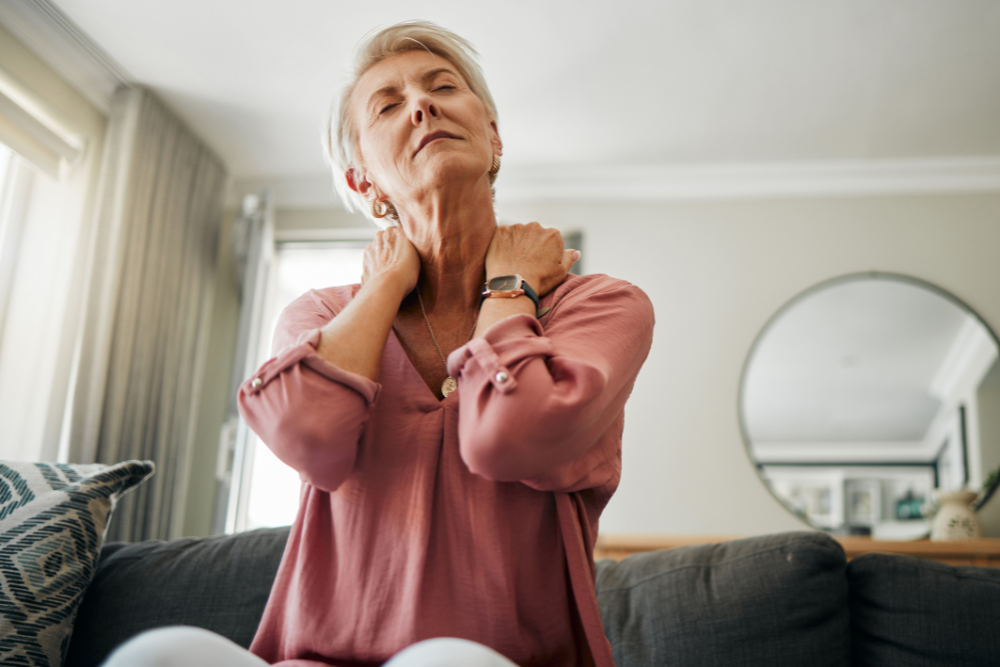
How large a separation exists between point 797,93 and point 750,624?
238 centimetres

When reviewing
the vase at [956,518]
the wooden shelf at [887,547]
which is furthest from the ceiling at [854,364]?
the wooden shelf at [887,547]

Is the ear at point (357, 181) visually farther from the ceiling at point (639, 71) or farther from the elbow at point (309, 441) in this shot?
the ceiling at point (639, 71)

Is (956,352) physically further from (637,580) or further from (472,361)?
(472,361)

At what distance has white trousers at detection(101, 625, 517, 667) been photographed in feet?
1.74

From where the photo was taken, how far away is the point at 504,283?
94 centimetres

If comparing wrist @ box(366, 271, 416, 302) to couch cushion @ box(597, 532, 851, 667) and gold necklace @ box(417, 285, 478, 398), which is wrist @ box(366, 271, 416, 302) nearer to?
gold necklace @ box(417, 285, 478, 398)

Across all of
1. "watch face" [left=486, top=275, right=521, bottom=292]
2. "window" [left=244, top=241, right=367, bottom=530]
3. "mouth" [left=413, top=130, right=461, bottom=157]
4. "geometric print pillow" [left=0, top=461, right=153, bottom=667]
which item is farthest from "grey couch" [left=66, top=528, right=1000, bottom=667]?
"window" [left=244, top=241, right=367, bottom=530]

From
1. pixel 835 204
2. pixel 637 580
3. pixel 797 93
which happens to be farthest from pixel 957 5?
pixel 637 580

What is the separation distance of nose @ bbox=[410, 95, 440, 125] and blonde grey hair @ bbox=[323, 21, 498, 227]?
16cm

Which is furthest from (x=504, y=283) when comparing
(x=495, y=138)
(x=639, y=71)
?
(x=639, y=71)

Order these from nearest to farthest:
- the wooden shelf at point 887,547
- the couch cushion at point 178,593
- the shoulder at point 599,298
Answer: the shoulder at point 599,298 → the couch cushion at point 178,593 → the wooden shelf at point 887,547

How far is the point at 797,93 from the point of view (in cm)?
290

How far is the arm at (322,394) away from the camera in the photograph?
0.80 m

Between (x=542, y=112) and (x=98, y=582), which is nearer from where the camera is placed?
(x=98, y=582)
